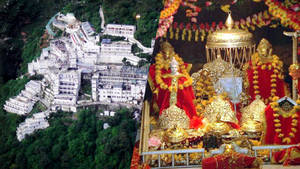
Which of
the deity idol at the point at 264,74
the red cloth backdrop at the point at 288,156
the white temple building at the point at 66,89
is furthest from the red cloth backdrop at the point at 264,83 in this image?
Answer: the white temple building at the point at 66,89

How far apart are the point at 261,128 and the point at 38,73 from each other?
73.0 inches

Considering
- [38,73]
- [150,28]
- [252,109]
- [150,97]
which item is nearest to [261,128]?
[252,109]

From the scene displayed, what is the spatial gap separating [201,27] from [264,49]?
56 centimetres

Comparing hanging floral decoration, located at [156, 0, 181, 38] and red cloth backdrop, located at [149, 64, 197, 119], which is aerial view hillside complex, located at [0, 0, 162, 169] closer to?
hanging floral decoration, located at [156, 0, 181, 38]

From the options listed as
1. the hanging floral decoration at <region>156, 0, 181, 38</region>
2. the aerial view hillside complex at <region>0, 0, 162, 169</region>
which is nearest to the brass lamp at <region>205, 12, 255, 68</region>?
the hanging floral decoration at <region>156, 0, 181, 38</region>

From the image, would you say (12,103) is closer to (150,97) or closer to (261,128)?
(150,97)

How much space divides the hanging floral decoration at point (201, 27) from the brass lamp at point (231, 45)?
1.8 inches

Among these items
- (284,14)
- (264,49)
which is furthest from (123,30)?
(284,14)

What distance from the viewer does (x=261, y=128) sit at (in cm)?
432

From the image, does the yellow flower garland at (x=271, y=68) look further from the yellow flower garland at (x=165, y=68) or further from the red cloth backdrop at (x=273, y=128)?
the yellow flower garland at (x=165, y=68)

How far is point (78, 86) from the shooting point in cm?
404

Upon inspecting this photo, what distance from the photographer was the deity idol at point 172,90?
438 centimetres

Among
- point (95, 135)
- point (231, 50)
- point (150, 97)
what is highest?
point (231, 50)

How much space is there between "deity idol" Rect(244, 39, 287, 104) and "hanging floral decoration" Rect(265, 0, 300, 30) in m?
0.23
